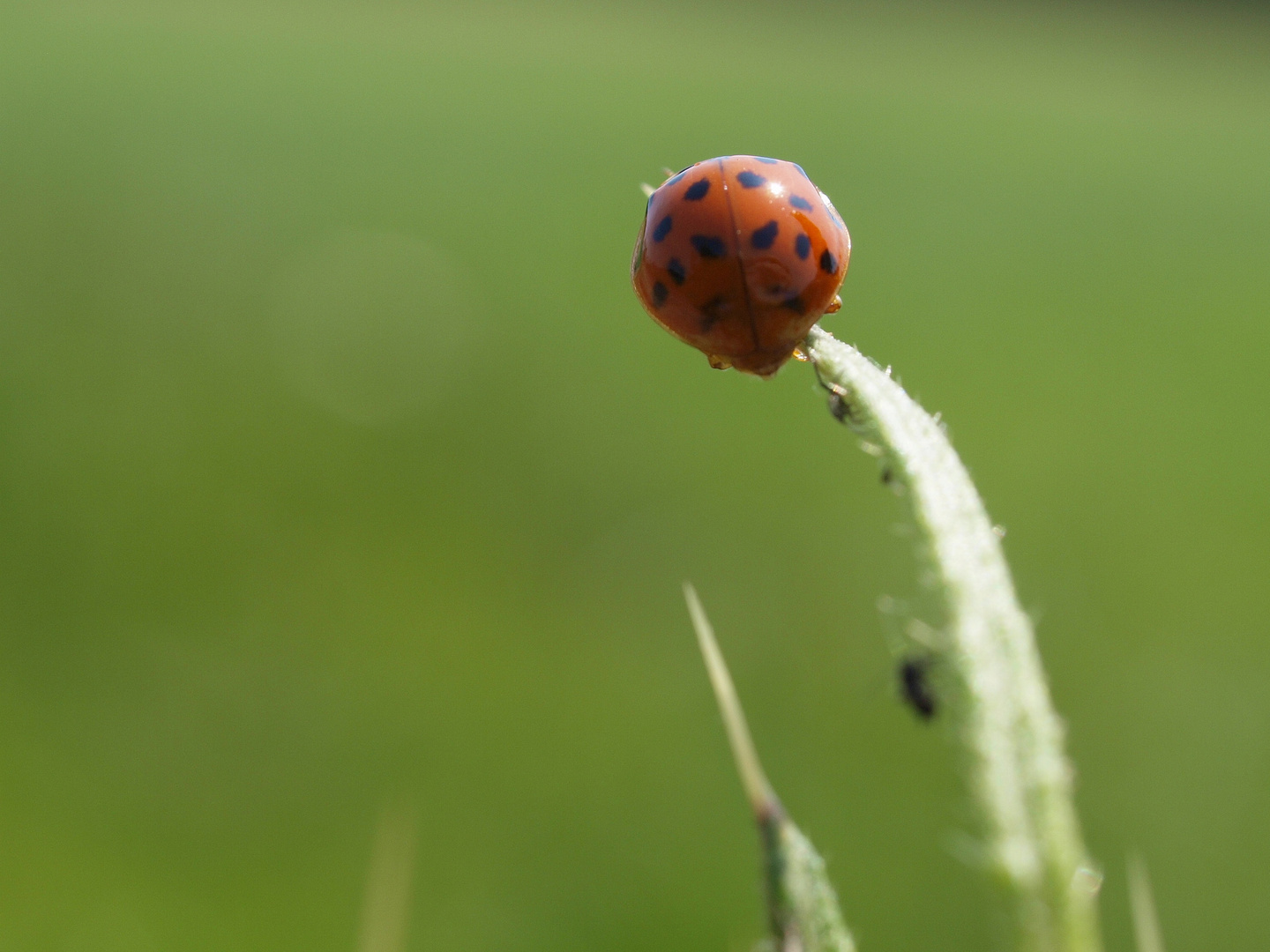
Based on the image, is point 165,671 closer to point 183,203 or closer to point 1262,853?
point 1262,853

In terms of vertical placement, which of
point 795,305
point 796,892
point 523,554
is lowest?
point 796,892

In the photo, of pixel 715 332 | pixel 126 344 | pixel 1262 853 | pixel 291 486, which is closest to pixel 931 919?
pixel 1262 853

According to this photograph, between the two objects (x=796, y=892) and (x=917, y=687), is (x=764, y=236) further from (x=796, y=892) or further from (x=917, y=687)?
(x=796, y=892)

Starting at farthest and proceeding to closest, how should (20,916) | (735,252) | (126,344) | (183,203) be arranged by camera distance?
(183,203)
(126,344)
(20,916)
(735,252)

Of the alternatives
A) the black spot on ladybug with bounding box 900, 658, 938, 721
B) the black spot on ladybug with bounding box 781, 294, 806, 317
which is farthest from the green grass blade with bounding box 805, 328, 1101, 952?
the black spot on ladybug with bounding box 781, 294, 806, 317

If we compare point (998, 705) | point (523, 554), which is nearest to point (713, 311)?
point (998, 705)

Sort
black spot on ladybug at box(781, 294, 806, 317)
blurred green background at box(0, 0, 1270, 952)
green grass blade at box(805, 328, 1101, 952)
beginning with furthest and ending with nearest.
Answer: blurred green background at box(0, 0, 1270, 952) → black spot on ladybug at box(781, 294, 806, 317) → green grass blade at box(805, 328, 1101, 952)

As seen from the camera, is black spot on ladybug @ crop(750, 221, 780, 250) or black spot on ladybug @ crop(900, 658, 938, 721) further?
black spot on ladybug @ crop(750, 221, 780, 250)

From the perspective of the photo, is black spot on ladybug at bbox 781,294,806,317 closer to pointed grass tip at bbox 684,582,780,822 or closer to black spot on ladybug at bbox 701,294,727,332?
black spot on ladybug at bbox 701,294,727,332
